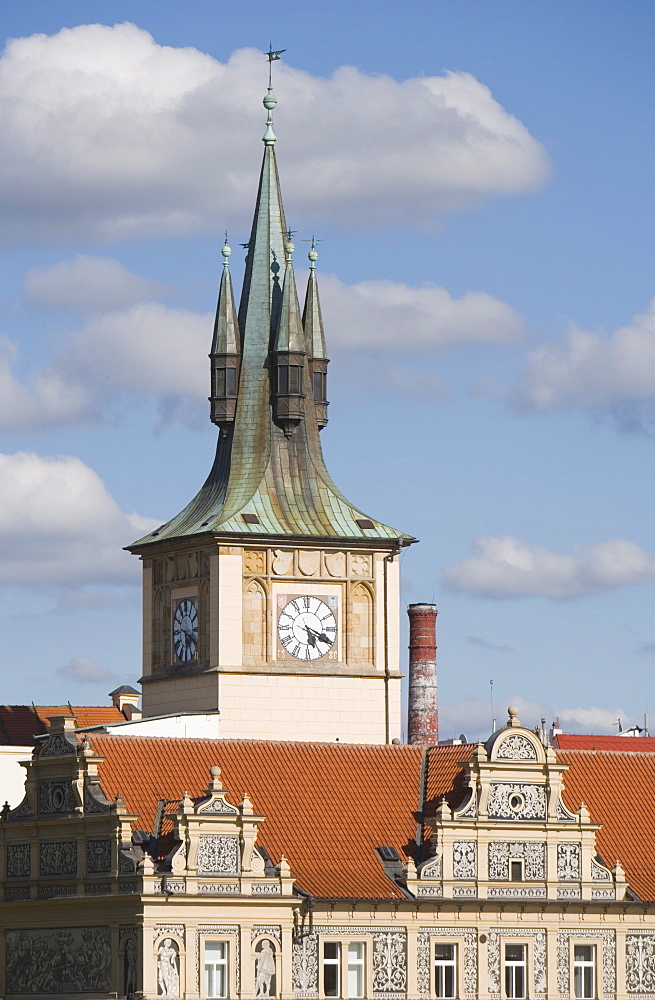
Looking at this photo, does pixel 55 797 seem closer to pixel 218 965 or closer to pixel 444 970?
pixel 218 965

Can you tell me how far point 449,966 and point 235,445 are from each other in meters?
25.5

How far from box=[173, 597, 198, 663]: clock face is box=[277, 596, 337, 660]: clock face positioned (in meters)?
2.93

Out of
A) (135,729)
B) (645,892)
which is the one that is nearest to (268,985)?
(645,892)

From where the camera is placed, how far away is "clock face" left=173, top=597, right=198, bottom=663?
105m

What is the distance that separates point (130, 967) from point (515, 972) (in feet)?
38.4

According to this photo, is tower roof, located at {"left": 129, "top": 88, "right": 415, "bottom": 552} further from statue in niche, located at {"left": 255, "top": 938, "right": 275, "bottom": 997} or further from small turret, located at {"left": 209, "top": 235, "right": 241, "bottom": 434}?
statue in niche, located at {"left": 255, "top": 938, "right": 275, "bottom": 997}

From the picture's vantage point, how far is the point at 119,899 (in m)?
84.2

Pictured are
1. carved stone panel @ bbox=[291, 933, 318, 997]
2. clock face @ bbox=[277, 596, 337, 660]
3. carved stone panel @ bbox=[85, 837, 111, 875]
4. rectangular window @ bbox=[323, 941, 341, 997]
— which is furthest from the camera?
clock face @ bbox=[277, 596, 337, 660]

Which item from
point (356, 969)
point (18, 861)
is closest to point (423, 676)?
point (18, 861)

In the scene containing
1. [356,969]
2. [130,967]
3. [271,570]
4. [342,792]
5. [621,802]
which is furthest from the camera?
[271,570]

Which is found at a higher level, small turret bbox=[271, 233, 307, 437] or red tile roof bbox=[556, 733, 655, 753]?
small turret bbox=[271, 233, 307, 437]

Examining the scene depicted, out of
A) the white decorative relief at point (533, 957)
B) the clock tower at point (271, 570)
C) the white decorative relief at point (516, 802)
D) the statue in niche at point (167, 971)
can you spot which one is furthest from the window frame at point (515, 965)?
the clock tower at point (271, 570)

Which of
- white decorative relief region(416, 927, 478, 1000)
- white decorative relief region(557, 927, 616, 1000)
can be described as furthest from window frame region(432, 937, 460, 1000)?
white decorative relief region(557, 927, 616, 1000)

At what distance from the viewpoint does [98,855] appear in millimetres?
85688
